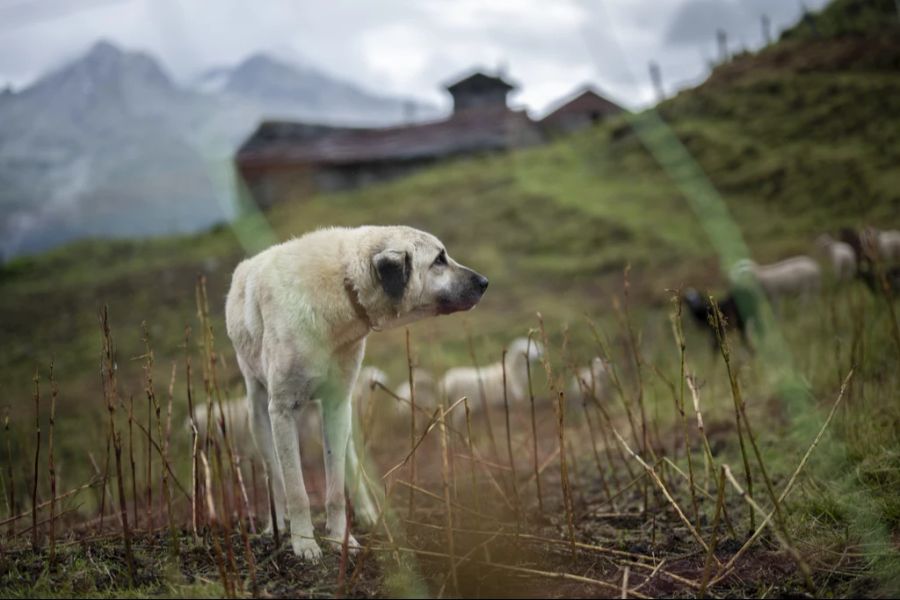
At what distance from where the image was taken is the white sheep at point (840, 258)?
42.7 feet

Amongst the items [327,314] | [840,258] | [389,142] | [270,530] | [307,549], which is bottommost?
[270,530]

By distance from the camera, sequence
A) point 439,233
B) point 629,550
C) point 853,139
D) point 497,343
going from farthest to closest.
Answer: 1. point 439,233
2. point 853,139
3. point 497,343
4. point 629,550

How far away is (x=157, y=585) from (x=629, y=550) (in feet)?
8.38

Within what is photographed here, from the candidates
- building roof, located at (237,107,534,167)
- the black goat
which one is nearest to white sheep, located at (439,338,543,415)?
the black goat

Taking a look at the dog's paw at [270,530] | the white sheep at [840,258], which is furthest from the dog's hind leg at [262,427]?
the white sheep at [840,258]

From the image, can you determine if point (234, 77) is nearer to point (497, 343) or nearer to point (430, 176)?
point (430, 176)

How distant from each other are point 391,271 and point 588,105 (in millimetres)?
36744

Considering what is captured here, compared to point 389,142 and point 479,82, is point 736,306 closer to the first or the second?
point 389,142

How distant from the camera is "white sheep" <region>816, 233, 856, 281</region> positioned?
13016mm

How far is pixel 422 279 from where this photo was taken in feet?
14.1

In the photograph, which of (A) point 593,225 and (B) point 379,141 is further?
(B) point 379,141

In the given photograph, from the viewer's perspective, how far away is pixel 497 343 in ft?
45.1

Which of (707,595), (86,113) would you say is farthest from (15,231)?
(707,595)

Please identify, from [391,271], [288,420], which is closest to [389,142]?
[391,271]
